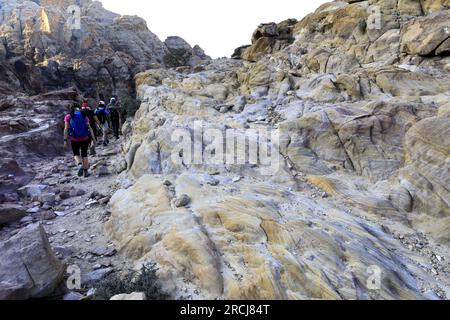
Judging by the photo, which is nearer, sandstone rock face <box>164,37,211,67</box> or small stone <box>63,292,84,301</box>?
small stone <box>63,292,84,301</box>

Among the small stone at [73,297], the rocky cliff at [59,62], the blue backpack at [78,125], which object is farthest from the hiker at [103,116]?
the small stone at [73,297]

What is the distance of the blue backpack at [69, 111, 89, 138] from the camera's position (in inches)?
438

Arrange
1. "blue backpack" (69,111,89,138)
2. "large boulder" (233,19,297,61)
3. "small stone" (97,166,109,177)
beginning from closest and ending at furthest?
"blue backpack" (69,111,89,138) → "small stone" (97,166,109,177) → "large boulder" (233,19,297,61)

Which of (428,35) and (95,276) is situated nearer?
(95,276)

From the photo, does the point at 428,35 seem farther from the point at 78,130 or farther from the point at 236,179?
the point at 78,130

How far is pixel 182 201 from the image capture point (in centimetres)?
716

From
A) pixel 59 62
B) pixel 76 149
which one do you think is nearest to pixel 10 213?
pixel 76 149

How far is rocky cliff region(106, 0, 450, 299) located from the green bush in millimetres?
243

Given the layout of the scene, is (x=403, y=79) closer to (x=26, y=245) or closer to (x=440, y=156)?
(x=440, y=156)

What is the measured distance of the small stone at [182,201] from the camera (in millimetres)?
7148

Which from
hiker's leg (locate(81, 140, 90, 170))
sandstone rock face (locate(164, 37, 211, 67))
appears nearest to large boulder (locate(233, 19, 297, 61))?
hiker's leg (locate(81, 140, 90, 170))

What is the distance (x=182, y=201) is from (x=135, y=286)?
227 cm

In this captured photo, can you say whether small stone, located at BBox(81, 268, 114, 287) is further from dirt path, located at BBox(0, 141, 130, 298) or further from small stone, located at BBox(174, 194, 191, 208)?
small stone, located at BBox(174, 194, 191, 208)
